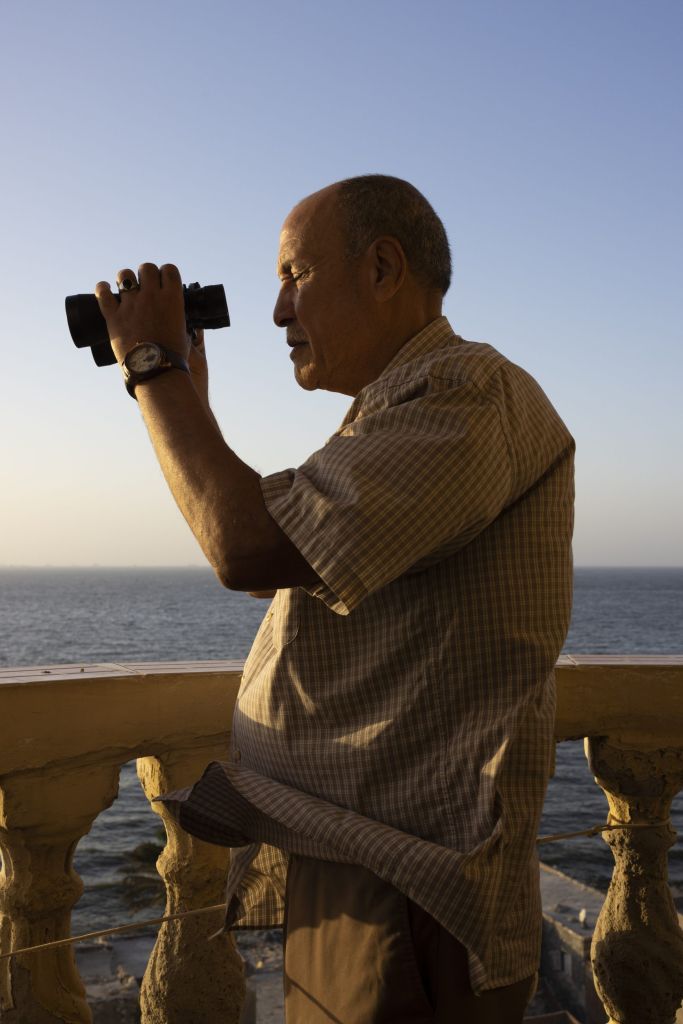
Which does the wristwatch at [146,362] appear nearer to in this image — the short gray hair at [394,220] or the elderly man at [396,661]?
the elderly man at [396,661]

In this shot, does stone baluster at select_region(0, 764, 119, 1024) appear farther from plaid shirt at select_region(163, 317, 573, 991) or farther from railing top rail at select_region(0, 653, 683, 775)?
plaid shirt at select_region(163, 317, 573, 991)

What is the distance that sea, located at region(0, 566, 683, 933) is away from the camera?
32.8 m

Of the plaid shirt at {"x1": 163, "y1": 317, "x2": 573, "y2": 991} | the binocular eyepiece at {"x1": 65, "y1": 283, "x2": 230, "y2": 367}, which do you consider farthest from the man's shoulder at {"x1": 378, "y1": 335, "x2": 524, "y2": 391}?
the binocular eyepiece at {"x1": 65, "y1": 283, "x2": 230, "y2": 367}

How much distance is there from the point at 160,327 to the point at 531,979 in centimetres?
117

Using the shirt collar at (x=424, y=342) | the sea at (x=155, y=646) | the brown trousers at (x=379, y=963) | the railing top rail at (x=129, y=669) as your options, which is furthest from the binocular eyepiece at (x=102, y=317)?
the sea at (x=155, y=646)

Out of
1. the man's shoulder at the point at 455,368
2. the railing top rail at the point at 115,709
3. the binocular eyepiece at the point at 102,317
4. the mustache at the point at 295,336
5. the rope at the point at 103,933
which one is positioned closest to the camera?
the man's shoulder at the point at 455,368

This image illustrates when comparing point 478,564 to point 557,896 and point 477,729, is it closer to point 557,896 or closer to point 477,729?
point 477,729

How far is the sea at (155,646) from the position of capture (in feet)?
107

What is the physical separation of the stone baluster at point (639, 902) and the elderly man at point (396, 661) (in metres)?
1.48

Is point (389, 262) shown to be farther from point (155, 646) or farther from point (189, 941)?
point (155, 646)

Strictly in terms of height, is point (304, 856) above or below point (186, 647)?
above

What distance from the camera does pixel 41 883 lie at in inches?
96.6

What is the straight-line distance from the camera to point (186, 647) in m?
76.6

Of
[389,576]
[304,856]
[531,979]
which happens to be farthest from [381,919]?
[389,576]
